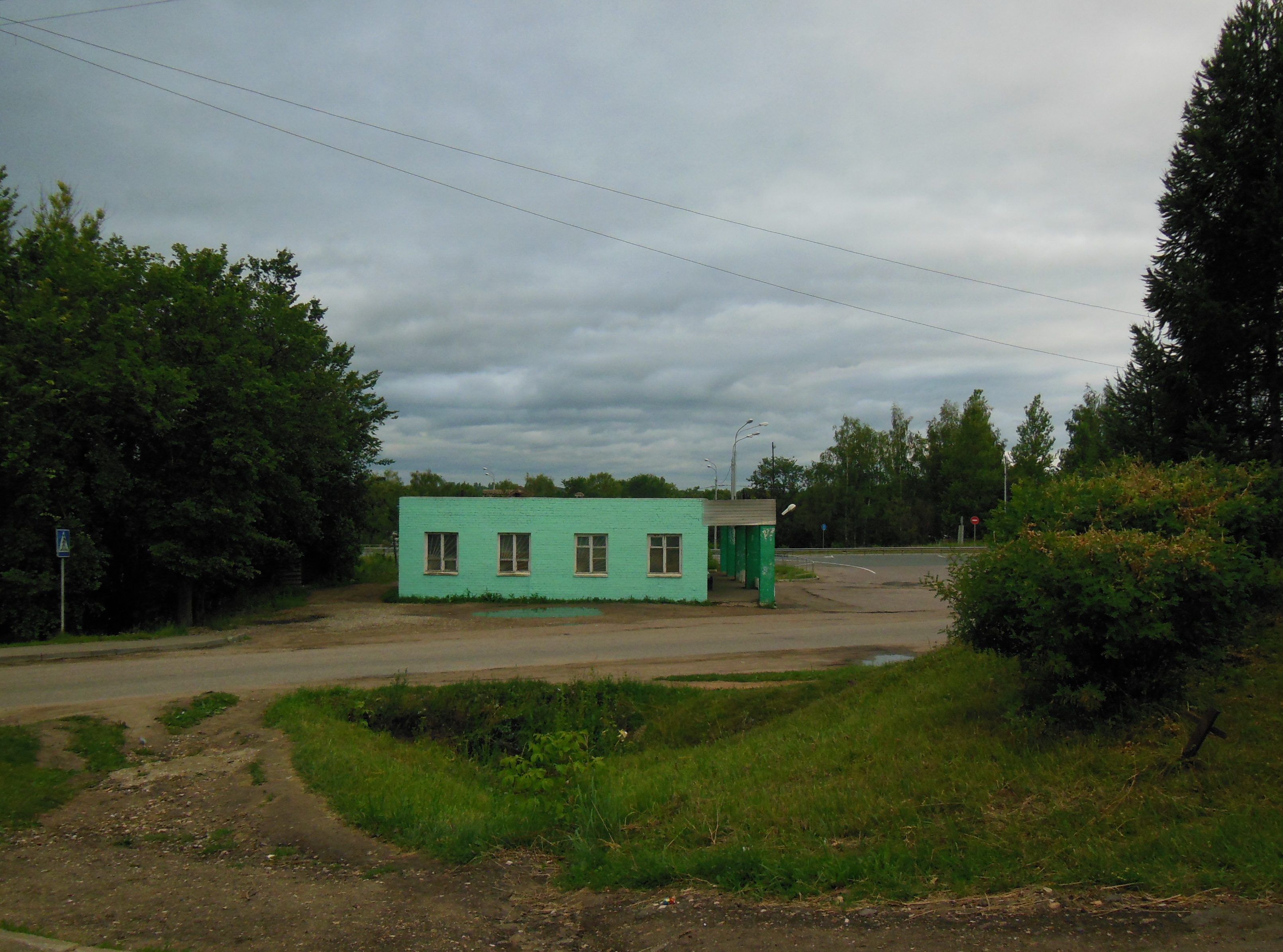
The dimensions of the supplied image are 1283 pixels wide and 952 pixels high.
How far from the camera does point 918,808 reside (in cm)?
611

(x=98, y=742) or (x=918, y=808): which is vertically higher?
(x=918, y=808)

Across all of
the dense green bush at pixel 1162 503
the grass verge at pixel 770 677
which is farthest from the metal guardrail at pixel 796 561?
the dense green bush at pixel 1162 503

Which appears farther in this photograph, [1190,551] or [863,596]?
[863,596]

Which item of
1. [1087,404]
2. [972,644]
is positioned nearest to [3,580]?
[972,644]

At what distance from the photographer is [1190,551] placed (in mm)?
6469

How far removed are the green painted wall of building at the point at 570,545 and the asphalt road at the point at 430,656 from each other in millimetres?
5770

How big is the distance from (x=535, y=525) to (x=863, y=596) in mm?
12942

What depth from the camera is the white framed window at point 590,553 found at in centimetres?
2942

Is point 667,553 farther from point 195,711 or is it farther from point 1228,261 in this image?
point 1228,261

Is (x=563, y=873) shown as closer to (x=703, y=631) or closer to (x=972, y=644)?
(x=972, y=644)

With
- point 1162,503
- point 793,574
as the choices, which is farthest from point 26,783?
point 793,574

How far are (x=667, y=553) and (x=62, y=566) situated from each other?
17.5 meters

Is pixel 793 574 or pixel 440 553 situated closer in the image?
pixel 440 553

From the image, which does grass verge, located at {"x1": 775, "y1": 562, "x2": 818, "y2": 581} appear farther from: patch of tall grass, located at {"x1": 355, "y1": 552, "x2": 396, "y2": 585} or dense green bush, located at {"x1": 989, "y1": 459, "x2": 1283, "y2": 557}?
dense green bush, located at {"x1": 989, "y1": 459, "x2": 1283, "y2": 557}
